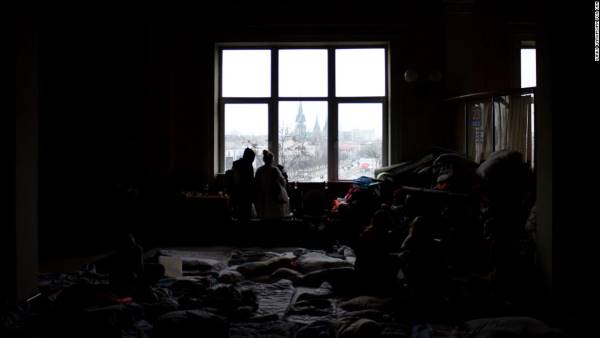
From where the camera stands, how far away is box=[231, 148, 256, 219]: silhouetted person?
300 inches

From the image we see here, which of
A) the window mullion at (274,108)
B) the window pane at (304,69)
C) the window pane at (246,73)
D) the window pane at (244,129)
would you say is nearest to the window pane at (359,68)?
the window pane at (304,69)

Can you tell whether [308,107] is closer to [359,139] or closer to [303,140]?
[303,140]

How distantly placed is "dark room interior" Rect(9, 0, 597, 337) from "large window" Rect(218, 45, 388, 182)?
1.6 inches

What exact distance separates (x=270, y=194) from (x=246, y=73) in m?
A: 2.70

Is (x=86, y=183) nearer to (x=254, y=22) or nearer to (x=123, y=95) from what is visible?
(x=123, y=95)

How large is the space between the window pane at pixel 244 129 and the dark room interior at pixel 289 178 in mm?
57

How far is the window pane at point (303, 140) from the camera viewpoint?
9.27 meters

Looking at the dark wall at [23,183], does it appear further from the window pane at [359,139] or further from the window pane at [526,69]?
the window pane at [526,69]

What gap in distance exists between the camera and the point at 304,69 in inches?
362

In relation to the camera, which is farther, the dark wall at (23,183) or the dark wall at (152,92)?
the dark wall at (152,92)

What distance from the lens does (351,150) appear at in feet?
30.5

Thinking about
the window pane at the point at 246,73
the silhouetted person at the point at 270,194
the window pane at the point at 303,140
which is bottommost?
the silhouetted person at the point at 270,194

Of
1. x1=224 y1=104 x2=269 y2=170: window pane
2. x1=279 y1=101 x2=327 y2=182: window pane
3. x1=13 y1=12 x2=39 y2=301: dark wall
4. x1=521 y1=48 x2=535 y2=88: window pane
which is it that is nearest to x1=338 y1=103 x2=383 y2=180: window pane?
x1=279 y1=101 x2=327 y2=182: window pane

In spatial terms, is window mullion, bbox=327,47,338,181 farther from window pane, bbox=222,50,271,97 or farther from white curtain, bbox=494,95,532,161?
white curtain, bbox=494,95,532,161
